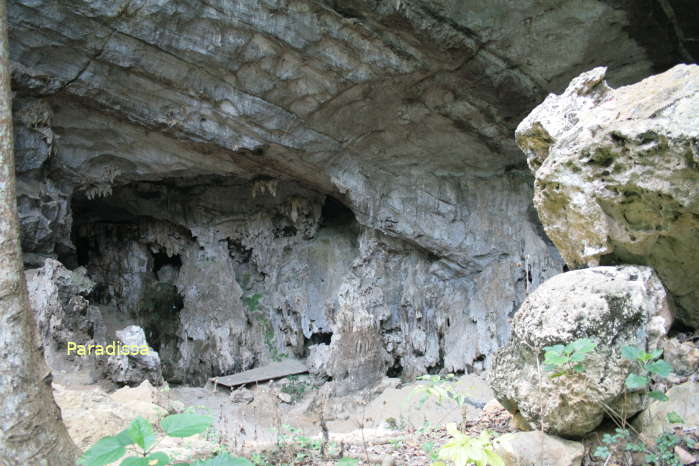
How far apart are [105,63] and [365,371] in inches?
244

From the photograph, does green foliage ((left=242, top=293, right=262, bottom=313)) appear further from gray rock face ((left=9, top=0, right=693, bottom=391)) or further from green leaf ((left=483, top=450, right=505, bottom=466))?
green leaf ((left=483, top=450, right=505, bottom=466))

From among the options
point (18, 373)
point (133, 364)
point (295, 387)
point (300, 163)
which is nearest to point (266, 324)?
point (295, 387)

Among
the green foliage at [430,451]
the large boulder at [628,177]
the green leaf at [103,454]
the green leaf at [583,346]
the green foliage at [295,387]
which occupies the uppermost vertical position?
the large boulder at [628,177]

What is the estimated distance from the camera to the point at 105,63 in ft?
24.7

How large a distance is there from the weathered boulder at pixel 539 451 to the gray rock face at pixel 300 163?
96.6 inches

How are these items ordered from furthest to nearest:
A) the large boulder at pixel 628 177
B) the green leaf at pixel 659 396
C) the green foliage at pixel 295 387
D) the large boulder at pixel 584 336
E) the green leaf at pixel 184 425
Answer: the green foliage at pixel 295 387 → the large boulder at pixel 628 177 → the large boulder at pixel 584 336 → the green leaf at pixel 659 396 → the green leaf at pixel 184 425

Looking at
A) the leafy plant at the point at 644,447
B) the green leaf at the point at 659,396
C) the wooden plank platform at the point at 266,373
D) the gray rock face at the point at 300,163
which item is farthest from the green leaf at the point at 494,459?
the wooden plank platform at the point at 266,373

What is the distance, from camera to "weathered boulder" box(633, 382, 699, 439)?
2.98m

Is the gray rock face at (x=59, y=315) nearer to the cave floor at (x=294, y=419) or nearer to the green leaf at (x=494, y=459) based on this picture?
the cave floor at (x=294, y=419)

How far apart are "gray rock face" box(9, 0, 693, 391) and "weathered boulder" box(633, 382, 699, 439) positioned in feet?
7.59

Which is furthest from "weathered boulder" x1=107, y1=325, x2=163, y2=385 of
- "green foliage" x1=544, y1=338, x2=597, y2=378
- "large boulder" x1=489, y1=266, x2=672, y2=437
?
"green foliage" x1=544, y1=338, x2=597, y2=378

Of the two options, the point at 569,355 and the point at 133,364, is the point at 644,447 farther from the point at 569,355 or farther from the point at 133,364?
the point at 133,364

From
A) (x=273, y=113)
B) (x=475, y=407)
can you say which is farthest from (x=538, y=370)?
(x=273, y=113)

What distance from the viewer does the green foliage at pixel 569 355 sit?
2701mm
